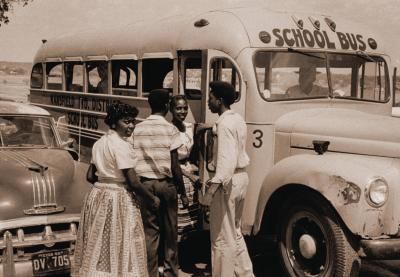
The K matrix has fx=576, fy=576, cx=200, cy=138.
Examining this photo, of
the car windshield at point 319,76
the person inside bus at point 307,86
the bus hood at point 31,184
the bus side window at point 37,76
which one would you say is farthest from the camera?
the bus side window at point 37,76

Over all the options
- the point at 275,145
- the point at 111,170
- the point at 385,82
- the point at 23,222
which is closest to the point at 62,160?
the point at 23,222

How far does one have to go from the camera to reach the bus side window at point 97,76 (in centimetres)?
843

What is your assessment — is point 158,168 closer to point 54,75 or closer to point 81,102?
point 81,102

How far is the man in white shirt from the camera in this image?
14.9ft

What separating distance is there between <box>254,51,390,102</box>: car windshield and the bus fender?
111cm

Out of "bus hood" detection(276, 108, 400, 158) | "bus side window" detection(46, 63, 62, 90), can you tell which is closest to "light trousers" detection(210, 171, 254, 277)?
"bus hood" detection(276, 108, 400, 158)

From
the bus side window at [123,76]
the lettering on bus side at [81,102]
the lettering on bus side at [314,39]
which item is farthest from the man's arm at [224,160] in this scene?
the lettering on bus side at [81,102]

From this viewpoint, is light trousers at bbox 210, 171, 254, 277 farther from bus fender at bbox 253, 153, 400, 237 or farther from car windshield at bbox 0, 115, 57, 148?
car windshield at bbox 0, 115, 57, 148

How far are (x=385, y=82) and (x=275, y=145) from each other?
1.71m

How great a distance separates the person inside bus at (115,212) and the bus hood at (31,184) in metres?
0.73

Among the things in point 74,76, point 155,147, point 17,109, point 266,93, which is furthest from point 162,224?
point 74,76

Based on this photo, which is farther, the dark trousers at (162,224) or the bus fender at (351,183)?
the dark trousers at (162,224)

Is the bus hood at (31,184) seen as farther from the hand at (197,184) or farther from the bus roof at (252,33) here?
the bus roof at (252,33)

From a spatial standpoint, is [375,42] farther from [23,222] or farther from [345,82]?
[23,222]
